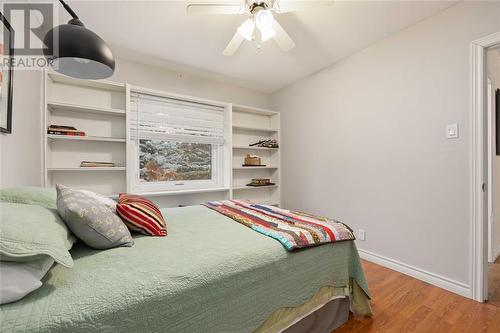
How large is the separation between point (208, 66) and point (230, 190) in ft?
5.72

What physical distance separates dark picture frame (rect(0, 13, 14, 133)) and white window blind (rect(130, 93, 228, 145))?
52.7 inches

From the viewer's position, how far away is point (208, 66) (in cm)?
302

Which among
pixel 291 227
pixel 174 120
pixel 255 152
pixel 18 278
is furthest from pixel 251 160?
pixel 18 278

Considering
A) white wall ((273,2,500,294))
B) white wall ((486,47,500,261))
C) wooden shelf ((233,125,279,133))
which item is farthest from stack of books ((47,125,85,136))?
white wall ((486,47,500,261))

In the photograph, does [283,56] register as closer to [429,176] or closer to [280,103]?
[280,103]

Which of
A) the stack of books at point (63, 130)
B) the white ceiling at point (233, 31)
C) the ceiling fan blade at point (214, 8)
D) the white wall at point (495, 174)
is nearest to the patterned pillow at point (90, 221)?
the ceiling fan blade at point (214, 8)

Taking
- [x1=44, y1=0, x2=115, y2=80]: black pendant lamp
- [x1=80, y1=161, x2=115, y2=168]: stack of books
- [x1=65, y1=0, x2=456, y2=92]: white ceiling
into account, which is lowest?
[x1=80, y1=161, x2=115, y2=168]: stack of books

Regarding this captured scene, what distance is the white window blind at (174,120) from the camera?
9.37ft

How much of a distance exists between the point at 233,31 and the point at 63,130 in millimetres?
2026

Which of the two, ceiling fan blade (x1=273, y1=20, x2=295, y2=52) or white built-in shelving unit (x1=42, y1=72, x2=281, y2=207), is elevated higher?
ceiling fan blade (x1=273, y1=20, x2=295, y2=52)

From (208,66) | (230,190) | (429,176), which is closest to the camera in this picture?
(429,176)

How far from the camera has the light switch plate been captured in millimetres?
1895

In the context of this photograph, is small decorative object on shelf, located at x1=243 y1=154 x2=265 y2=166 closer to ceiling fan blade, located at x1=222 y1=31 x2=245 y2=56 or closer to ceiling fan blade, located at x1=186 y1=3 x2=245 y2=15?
ceiling fan blade, located at x1=222 y1=31 x2=245 y2=56

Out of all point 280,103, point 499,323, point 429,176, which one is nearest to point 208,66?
point 280,103
